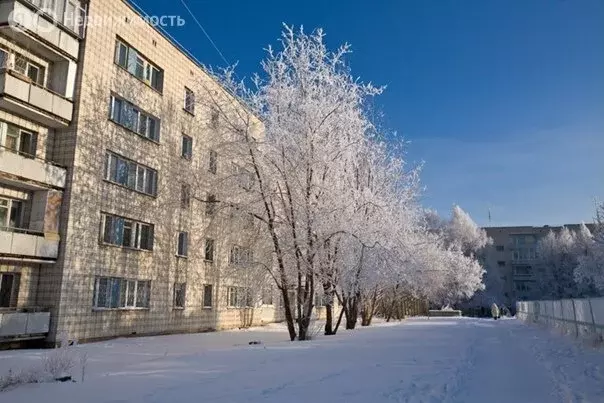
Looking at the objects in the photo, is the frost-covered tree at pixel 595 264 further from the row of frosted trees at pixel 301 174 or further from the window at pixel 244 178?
the window at pixel 244 178

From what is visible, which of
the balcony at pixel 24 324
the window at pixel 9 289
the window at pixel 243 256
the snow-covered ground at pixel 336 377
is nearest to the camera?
the snow-covered ground at pixel 336 377

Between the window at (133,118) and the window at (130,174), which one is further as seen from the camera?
the window at (133,118)

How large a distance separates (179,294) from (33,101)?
42.8ft

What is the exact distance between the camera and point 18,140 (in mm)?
19219

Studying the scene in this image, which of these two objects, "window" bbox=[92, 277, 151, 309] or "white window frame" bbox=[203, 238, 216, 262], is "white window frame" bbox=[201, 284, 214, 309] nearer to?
"white window frame" bbox=[203, 238, 216, 262]

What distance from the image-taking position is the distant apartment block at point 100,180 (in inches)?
727

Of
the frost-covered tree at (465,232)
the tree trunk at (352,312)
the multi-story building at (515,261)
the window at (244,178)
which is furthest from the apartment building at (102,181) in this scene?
the multi-story building at (515,261)

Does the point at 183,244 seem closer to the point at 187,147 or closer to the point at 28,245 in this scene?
the point at 187,147

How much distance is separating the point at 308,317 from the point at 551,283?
7182 cm

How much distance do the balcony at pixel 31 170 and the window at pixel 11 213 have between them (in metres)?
0.92

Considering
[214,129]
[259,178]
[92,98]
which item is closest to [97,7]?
[92,98]

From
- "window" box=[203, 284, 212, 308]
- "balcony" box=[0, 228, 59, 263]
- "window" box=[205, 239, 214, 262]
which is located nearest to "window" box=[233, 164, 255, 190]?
"balcony" box=[0, 228, 59, 263]

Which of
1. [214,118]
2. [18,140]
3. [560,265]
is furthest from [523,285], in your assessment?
[18,140]

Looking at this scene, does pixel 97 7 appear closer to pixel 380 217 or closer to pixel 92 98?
pixel 92 98
